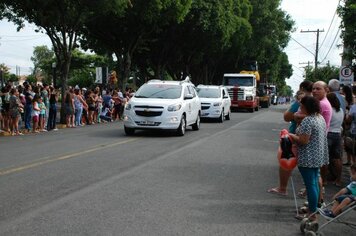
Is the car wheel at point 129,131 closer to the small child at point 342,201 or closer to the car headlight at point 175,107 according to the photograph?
the car headlight at point 175,107

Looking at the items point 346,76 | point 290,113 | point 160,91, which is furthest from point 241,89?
point 290,113

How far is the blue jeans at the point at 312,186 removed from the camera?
595cm

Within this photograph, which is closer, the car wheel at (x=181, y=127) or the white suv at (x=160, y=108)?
the white suv at (x=160, y=108)

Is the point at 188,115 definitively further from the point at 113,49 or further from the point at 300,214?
the point at 113,49

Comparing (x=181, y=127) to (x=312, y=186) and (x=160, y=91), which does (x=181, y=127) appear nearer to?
(x=160, y=91)

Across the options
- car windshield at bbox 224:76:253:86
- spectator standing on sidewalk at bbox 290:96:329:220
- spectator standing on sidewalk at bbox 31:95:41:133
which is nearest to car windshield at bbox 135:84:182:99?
spectator standing on sidewalk at bbox 31:95:41:133

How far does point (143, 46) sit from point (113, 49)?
13.2 feet

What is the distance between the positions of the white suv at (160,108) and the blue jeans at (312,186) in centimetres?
1030

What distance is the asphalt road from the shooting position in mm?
5914

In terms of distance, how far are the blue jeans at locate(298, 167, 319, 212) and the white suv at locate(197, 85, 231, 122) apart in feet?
59.6

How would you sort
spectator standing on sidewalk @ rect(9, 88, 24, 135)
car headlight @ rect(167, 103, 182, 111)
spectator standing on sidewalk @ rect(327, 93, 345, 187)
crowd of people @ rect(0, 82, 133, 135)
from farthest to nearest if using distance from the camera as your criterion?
1. crowd of people @ rect(0, 82, 133, 135)
2. spectator standing on sidewalk @ rect(9, 88, 24, 135)
3. car headlight @ rect(167, 103, 182, 111)
4. spectator standing on sidewalk @ rect(327, 93, 345, 187)

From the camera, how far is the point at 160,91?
17.3 metres

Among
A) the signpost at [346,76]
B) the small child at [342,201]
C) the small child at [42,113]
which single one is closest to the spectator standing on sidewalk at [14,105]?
Result: the small child at [42,113]

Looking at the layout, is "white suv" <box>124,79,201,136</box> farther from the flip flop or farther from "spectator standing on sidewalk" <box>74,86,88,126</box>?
the flip flop
